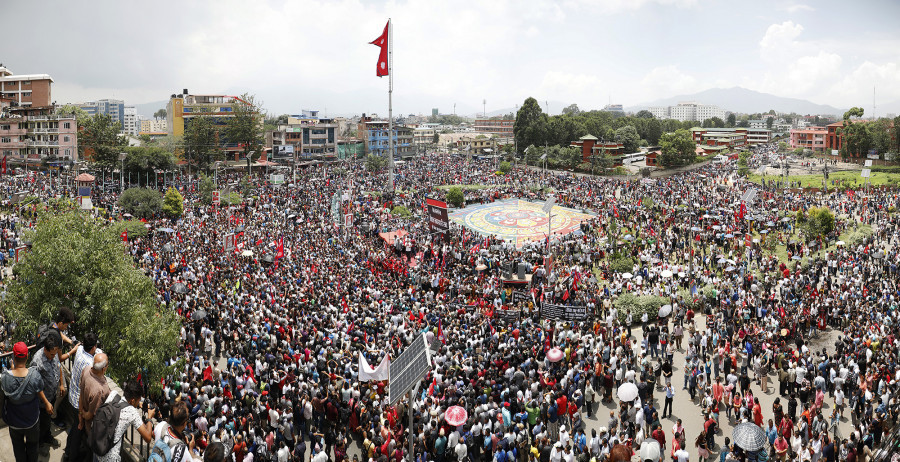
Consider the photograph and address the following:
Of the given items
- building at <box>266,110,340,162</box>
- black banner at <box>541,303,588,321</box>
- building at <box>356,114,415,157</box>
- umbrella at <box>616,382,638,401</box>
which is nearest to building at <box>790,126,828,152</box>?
building at <box>356,114,415,157</box>

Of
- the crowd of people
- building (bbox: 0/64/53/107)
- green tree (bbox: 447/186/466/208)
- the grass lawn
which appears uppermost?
building (bbox: 0/64/53/107)

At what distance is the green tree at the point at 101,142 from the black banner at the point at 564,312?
4480 cm

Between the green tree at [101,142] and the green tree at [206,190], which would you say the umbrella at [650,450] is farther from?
the green tree at [101,142]

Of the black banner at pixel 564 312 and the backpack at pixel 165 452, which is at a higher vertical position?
the backpack at pixel 165 452

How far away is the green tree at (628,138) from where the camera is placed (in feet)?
276

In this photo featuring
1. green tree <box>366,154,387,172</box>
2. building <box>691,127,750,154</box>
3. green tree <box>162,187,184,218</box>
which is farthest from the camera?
building <box>691,127,750,154</box>

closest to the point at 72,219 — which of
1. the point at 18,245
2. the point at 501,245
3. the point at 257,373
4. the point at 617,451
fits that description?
the point at 257,373

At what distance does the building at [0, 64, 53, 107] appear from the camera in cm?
6341

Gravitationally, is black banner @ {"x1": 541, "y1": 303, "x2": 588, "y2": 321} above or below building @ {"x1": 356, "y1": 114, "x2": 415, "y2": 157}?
below

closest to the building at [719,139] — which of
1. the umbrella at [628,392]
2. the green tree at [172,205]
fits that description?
the green tree at [172,205]

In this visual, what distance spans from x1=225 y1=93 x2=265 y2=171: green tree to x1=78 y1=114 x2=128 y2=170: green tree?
33.5 feet

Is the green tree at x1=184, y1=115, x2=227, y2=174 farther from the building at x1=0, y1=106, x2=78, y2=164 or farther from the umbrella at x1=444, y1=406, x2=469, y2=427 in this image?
the umbrella at x1=444, y1=406, x2=469, y2=427

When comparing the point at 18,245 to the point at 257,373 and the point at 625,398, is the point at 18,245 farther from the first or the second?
the point at 625,398

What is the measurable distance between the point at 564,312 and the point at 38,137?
57.4m
